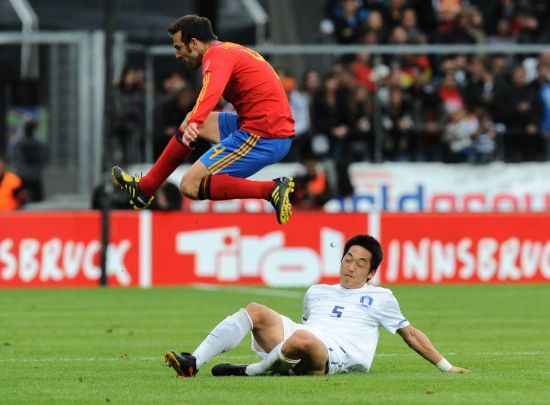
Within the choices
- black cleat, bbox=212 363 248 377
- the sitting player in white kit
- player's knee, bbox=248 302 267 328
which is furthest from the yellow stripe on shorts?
player's knee, bbox=248 302 267 328

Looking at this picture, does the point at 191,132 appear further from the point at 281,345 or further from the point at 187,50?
the point at 281,345

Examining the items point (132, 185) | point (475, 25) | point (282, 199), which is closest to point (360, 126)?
point (475, 25)

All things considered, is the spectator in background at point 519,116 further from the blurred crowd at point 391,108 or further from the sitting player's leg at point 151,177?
the sitting player's leg at point 151,177

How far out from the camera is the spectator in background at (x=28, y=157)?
75.3 ft

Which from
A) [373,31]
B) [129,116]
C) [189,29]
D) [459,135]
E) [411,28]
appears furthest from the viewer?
[411,28]

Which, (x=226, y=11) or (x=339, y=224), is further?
(x=226, y=11)

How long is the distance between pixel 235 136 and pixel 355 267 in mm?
2195

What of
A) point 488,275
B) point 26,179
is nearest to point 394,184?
point 488,275

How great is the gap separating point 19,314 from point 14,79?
6710 millimetres

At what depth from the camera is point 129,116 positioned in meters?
23.1

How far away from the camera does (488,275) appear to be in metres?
23.0

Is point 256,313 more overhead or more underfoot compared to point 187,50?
more underfoot

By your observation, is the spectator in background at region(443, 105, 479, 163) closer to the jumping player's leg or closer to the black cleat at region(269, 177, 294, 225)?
the jumping player's leg

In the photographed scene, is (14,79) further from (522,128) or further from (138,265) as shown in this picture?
(522,128)
